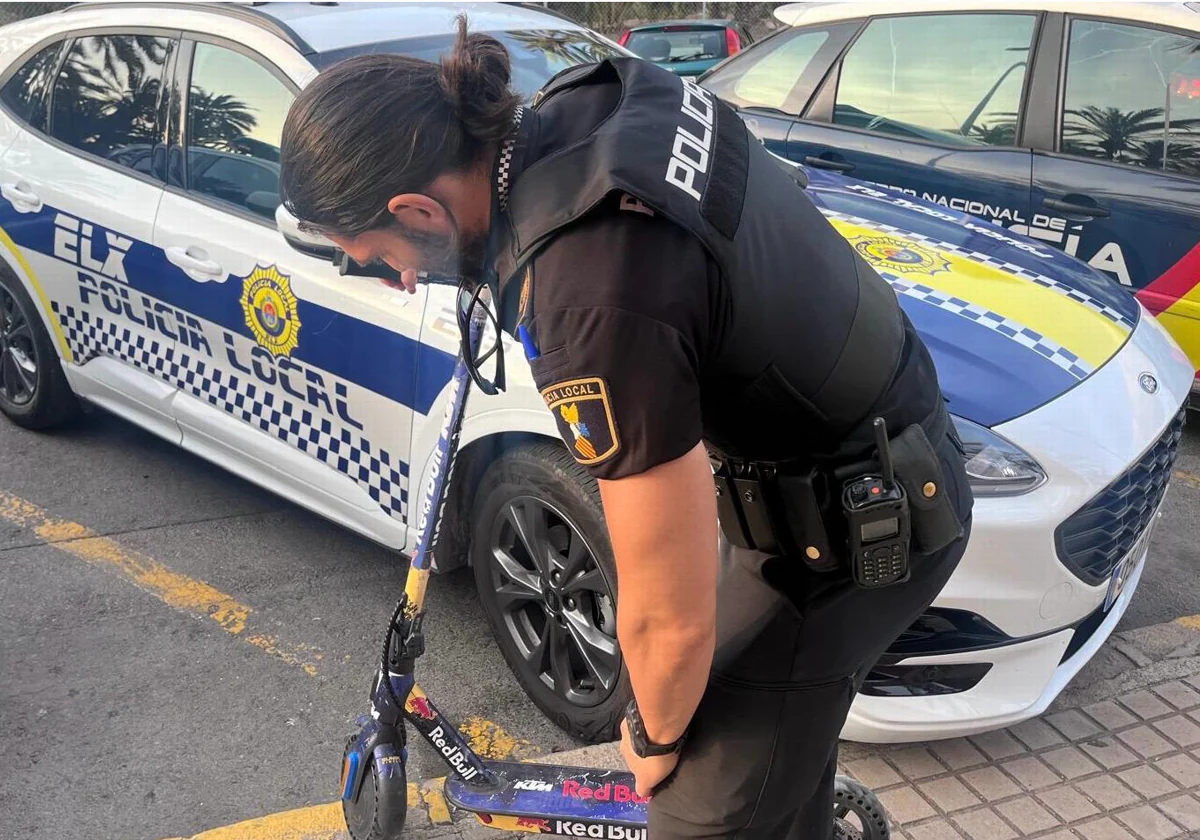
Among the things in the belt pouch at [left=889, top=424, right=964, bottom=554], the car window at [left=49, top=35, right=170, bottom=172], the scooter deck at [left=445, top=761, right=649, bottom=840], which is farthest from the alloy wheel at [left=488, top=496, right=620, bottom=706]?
the car window at [left=49, top=35, right=170, bottom=172]

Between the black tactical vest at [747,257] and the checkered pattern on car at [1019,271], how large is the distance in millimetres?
1516

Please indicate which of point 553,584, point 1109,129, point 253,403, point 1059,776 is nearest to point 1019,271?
point 1059,776

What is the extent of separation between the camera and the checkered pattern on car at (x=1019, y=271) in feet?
9.19

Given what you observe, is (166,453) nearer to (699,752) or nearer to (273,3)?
(273,3)

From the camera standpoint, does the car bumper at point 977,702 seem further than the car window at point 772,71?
No

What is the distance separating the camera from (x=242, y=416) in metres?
3.29

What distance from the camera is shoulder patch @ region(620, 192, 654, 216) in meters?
1.19

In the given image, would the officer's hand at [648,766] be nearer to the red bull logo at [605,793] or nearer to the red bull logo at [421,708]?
the red bull logo at [605,793]

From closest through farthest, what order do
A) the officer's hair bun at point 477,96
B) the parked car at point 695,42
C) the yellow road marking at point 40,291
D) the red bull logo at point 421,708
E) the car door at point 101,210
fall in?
the officer's hair bun at point 477,96, the red bull logo at point 421,708, the car door at point 101,210, the yellow road marking at point 40,291, the parked car at point 695,42

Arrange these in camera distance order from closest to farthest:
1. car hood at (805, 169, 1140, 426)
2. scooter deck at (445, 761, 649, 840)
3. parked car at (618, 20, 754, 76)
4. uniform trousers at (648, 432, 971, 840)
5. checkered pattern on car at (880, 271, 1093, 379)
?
1. uniform trousers at (648, 432, 971, 840)
2. scooter deck at (445, 761, 649, 840)
3. car hood at (805, 169, 1140, 426)
4. checkered pattern on car at (880, 271, 1093, 379)
5. parked car at (618, 20, 754, 76)

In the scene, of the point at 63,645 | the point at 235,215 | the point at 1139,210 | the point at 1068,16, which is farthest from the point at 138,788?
the point at 1068,16

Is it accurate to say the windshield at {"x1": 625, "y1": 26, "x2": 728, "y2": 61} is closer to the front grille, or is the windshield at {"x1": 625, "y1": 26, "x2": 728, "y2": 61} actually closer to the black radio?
the front grille

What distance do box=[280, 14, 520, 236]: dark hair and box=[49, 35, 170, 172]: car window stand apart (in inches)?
99.8

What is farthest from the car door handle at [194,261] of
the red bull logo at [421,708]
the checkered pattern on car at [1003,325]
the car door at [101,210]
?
the checkered pattern on car at [1003,325]
